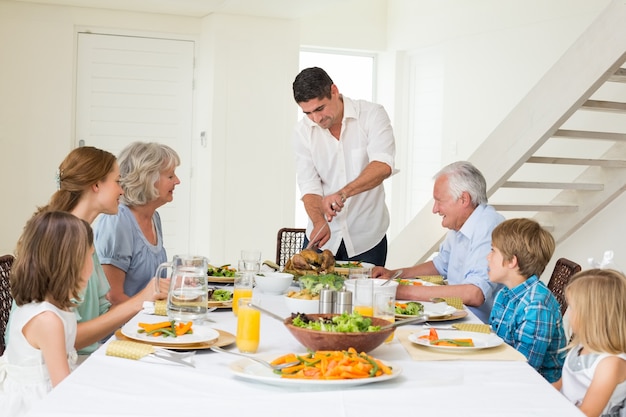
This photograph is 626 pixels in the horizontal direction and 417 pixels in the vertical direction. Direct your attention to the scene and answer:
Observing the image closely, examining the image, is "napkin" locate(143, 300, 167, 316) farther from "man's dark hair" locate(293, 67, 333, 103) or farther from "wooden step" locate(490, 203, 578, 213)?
"wooden step" locate(490, 203, 578, 213)

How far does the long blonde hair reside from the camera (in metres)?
1.95

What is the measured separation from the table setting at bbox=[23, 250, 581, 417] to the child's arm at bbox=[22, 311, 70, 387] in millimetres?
137

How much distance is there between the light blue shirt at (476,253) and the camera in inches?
112

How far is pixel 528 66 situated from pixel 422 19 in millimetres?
1582

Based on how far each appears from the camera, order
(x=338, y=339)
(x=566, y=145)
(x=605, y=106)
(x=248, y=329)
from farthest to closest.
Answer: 1. (x=566, y=145)
2. (x=605, y=106)
3. (x=248, y=329)
4. (x=338, y=339)

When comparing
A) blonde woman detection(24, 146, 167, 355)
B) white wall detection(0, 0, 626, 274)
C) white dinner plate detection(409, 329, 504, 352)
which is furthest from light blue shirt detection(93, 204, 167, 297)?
white wall detection(0, 0, 626, 274)

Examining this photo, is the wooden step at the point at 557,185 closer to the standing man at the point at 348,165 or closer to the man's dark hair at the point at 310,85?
the standing man at the point at 348,165

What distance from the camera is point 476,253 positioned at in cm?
295

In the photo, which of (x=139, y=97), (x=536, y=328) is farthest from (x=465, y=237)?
(x=139, y=97)

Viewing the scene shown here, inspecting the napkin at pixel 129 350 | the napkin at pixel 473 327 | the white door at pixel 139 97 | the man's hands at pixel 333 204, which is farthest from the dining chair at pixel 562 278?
the white door at pixel 139 97

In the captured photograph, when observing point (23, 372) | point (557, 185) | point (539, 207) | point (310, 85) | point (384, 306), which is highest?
point (310, 85)

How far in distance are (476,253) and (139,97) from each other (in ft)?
14.6

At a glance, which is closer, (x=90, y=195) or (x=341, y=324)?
(x=341, y=324)

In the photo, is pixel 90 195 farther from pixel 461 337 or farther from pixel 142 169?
pixel 461 337
